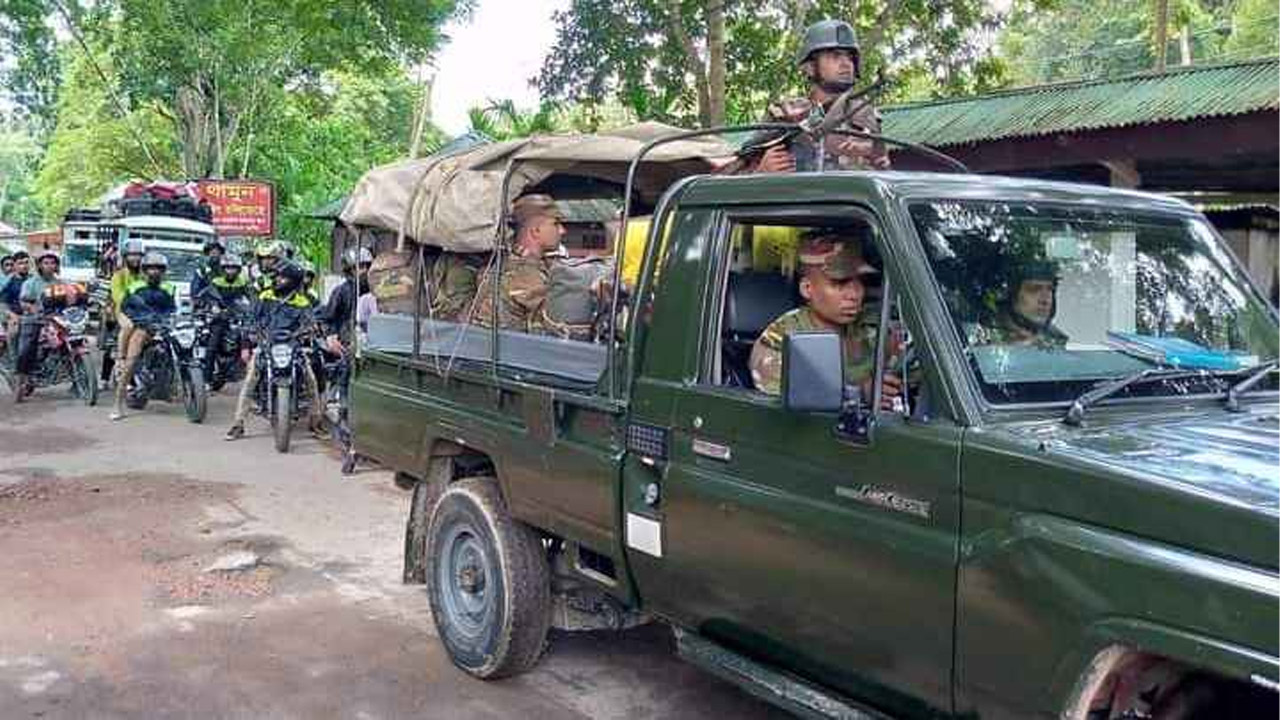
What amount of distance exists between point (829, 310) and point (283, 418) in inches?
311

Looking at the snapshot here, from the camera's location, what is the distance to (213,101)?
23.1 metres

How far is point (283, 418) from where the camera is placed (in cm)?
1069

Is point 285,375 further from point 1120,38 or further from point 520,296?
point 1120,38

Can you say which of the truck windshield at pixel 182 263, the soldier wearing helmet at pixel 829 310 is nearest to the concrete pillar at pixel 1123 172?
Answer: the soldier wearing helmet at pixel 829 310

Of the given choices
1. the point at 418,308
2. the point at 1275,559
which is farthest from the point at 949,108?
the point at 1275,559

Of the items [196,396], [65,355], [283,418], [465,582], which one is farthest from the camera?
[65,355]

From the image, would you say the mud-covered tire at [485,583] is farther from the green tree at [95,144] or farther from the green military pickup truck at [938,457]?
the green tree at [95,144]

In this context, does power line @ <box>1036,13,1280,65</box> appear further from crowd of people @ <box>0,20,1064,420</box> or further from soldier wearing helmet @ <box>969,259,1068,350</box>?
soldier wearing helmet @ <box>969,259,1068,350</box>

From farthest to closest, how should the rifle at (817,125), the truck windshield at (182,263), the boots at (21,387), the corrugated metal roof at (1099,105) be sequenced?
the truck windshield at (182,263) < the boots at (21,387) < the corrugated metal roof at (1099,105) < the rifle at (817,125)

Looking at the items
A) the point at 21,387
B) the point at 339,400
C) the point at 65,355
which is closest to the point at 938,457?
the point at 339,400

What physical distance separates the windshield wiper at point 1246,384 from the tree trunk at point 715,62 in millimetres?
11205

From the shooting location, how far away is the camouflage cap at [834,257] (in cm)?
360

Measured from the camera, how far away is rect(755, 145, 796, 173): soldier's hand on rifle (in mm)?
4758

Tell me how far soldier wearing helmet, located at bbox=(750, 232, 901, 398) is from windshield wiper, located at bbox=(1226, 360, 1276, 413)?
36.6 inches
